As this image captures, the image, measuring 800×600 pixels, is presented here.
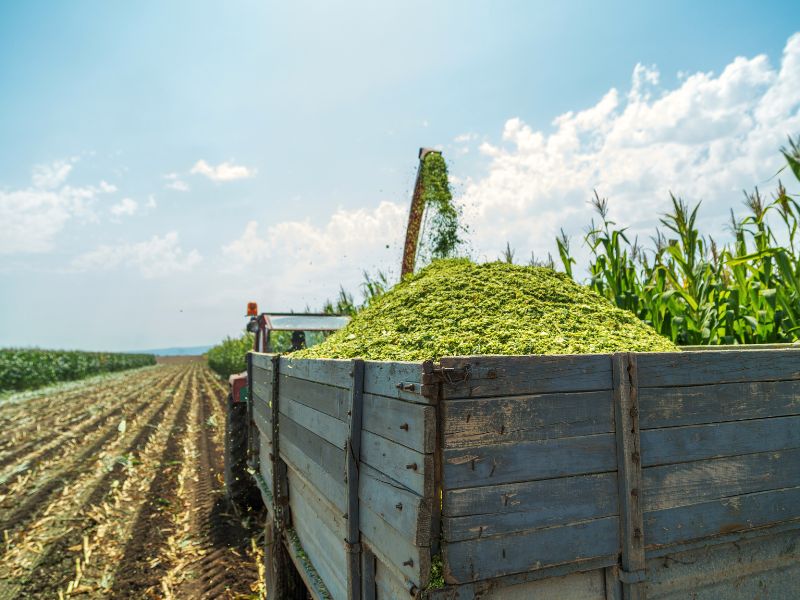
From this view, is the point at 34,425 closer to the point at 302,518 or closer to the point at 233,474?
the point at 233,474

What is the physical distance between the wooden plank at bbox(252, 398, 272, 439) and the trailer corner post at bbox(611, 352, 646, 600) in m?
2.31

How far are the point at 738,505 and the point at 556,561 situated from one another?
792mm

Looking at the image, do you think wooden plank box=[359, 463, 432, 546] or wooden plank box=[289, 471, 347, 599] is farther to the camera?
wooden plank box=[289, 471, 347, 599]

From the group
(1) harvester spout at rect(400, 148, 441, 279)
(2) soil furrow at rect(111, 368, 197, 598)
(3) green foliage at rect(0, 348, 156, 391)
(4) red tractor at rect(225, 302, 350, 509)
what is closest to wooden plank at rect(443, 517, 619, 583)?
(2) soil furrow at rect(111, 368, 197, 598)

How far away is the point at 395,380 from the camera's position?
5.42ft

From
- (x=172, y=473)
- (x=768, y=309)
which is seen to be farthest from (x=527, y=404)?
(x=172, y=473)

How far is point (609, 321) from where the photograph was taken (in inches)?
126

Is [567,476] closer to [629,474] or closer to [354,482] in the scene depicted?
[629,474]

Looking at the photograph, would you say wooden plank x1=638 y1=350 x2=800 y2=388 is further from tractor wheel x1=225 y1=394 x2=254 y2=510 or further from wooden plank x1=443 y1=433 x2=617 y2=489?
tractor wheel x1=225 y1=394 x2=254 y2=510

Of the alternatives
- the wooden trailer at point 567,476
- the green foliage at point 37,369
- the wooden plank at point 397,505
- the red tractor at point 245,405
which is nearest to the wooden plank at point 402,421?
the wooden trailer at point 567,476

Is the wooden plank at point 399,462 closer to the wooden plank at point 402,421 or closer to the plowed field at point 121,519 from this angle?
the wooden plank at point 402,421

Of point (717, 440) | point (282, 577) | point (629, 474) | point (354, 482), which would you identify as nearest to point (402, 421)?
point (354, 482)

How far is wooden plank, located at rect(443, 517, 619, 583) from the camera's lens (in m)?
1.48

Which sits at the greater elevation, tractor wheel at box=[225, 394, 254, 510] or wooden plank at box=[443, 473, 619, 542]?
wooden plank at box=[443, 473, 619, 542]
